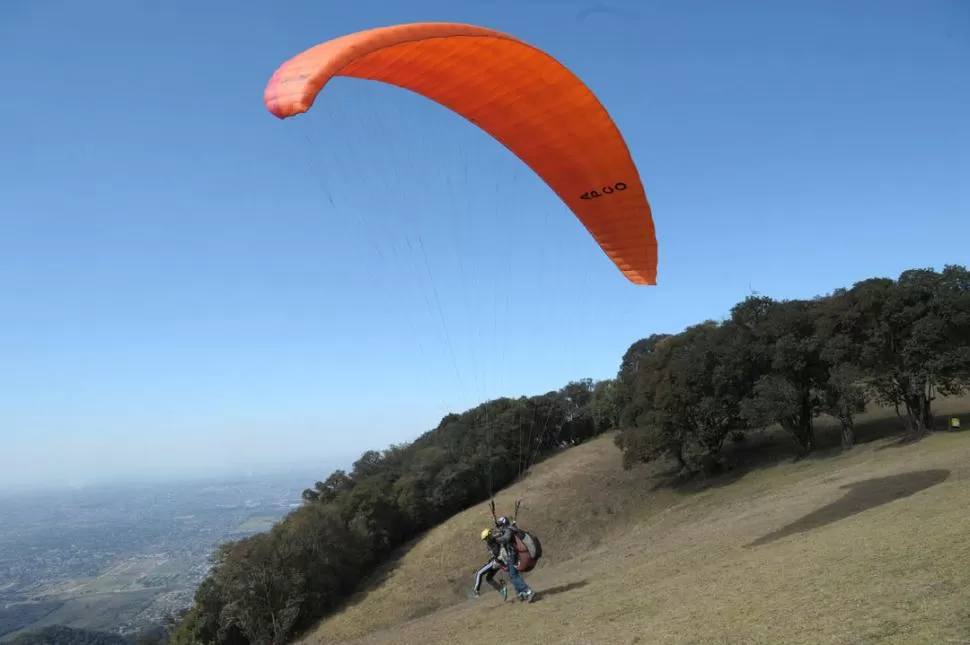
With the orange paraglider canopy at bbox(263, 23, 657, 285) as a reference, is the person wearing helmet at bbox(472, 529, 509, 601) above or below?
below

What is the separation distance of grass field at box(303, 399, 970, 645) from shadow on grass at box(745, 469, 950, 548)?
8 centimetres

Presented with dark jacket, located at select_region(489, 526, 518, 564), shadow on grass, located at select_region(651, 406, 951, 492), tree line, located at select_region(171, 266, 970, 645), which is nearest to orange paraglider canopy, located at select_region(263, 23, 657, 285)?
dark jacket, located at select_region(489, 526, 518, 564)

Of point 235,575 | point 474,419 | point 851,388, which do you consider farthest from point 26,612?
point 851,388

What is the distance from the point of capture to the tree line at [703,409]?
2744cm

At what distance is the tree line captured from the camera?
27.4m

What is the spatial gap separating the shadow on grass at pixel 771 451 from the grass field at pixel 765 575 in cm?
113

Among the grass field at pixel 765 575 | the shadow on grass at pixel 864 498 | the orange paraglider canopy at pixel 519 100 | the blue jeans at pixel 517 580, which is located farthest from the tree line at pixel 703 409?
the orange paraglider canopy at pixel 519 100

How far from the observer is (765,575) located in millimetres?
9914

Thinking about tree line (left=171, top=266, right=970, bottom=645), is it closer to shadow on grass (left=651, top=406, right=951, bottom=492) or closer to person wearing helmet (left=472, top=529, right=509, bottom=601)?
shadow on grass (left=651, top=406, right=951, bottom=492)

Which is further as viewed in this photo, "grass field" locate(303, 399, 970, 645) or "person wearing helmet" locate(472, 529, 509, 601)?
"person wearing helmet" locate(472, 529, 509, 601)

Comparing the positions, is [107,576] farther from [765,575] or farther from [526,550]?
[765,575]

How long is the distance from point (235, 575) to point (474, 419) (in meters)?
29.3

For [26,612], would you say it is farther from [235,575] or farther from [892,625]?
[892,625]

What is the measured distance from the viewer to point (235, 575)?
2862 cm
